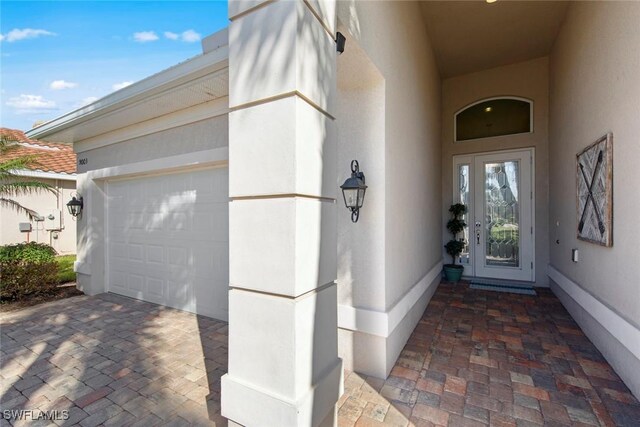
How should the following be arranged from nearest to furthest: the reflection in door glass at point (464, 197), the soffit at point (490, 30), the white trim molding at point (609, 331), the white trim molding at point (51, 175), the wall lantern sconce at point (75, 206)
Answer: the white trim molding at point (609, 331) → the soffit at point (490, 30) → the wall lantern sconce at point (75, 206) → the reflection in door glass at point (464, 197) → the white trim molding at point (51, 175)

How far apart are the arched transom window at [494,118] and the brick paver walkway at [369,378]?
345 cm

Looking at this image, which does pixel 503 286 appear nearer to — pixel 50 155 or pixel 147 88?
pixel 147 88

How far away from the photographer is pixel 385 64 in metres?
2.61

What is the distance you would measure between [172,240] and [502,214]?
19.6ft

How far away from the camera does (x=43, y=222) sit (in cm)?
880

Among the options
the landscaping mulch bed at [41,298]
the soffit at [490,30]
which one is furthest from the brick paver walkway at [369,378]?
the soffit at [490,30]

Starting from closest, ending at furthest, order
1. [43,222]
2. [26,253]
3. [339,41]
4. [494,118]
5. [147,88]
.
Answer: [339,41] → [147,88] → [26,253] → [494,118] → [43,222]

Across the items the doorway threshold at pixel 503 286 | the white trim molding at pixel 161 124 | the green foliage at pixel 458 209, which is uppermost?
the white trim molding at pixel 161 124

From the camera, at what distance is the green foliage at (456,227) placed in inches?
231

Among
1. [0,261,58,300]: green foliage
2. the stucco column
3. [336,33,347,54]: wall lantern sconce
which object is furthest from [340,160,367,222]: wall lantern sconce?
[0,261,58,300]: green foliage

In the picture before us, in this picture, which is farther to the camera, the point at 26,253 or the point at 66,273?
the point at 66,273

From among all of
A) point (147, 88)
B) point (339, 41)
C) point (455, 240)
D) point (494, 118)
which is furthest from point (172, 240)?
point (494, 118)

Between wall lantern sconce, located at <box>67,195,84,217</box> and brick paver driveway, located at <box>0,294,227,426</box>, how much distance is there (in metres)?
1.77

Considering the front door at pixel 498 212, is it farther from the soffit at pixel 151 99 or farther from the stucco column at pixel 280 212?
the stucco column at pixel 280 212
